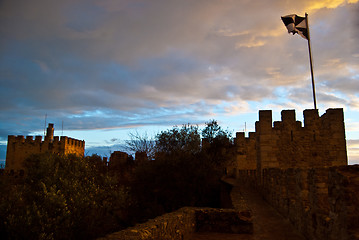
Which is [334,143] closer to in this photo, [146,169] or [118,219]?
[146,169]

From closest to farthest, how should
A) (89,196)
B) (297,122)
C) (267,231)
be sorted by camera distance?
(267,231) → (89,196) → (297,122)

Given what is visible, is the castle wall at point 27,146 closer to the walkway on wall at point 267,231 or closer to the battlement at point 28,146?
the battlement at point 28,146

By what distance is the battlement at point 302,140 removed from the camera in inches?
524

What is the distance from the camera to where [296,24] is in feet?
51.3

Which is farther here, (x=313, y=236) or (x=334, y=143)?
(x=334, y=143)

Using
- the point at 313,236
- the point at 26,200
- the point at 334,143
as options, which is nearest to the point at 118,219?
the point at 26,200

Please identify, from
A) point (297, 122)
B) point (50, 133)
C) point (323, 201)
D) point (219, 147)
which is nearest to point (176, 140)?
point (219, 147)

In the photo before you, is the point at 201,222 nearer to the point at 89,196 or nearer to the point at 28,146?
the point at 89,196

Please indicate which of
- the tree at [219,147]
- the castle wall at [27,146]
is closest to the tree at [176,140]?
the tree at [219,147]

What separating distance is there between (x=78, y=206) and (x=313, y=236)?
9.01 m

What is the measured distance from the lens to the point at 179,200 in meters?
14.5

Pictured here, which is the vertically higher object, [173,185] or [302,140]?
[302,140]

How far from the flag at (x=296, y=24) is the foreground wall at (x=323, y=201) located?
9.57m

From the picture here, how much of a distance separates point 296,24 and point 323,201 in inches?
504
